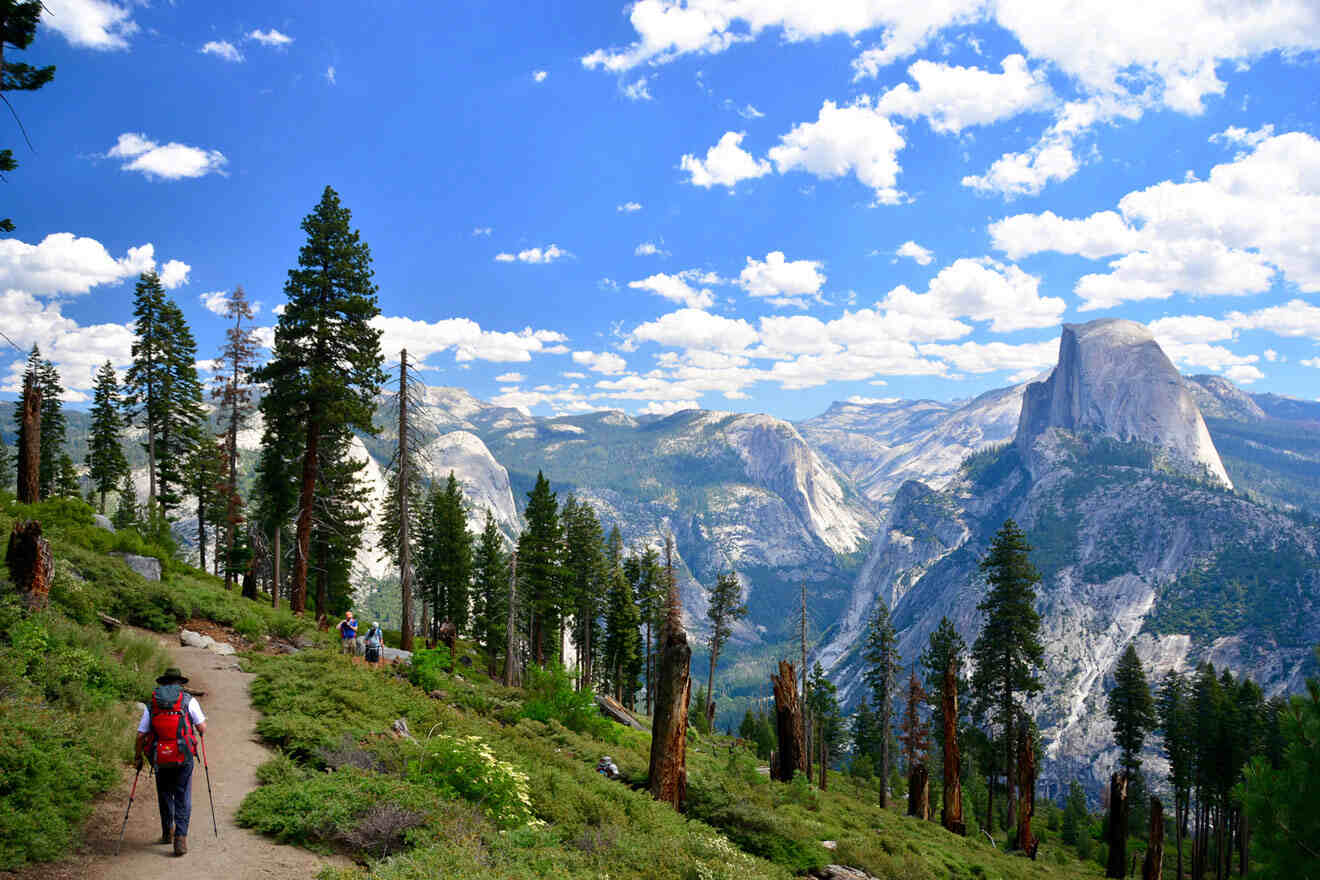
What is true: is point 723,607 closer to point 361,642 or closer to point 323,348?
point 361,642

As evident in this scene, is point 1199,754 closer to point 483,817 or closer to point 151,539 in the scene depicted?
point 483,817

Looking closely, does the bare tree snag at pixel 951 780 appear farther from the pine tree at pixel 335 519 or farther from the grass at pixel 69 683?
the grass at pixel 69 683

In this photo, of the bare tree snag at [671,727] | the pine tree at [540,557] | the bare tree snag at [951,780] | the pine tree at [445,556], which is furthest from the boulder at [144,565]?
the bare tree snag at [951,780]

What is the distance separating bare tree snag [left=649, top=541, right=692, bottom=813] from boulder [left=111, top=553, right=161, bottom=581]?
18444 mm

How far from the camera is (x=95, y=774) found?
851 centimetres

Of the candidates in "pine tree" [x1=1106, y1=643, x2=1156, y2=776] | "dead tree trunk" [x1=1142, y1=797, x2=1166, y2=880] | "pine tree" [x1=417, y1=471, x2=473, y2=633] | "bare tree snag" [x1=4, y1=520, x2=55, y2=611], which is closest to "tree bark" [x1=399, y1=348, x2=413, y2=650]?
"bare tree snag" [x1=4, y1=520, x2=55, y2=611]

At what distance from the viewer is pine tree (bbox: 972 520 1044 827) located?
3344 cm

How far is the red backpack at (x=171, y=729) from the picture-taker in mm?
7695

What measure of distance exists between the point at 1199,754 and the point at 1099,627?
506 feet

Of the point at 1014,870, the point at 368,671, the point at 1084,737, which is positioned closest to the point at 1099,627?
the point at 1084,737

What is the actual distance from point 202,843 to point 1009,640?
3600cm

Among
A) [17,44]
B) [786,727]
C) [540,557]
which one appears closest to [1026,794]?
[786,727]

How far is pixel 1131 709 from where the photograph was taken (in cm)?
4303

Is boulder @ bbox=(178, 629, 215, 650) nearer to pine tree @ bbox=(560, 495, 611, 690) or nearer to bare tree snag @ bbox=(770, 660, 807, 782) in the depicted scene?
bare tree snag @ bbox=(770, 660, 807, 782)
